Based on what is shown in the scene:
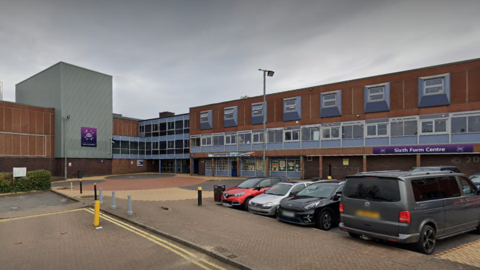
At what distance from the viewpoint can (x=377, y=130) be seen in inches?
963

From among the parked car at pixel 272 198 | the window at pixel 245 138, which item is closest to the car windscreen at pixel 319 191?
the parked car at pixel 272 198

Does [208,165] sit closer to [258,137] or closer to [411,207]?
[258,137]

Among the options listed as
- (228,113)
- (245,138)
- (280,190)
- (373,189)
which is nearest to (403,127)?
(245,138)

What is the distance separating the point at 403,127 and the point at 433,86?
380cm

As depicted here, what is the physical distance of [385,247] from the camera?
6324mm

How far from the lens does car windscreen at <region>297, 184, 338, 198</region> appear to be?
9.41 metres

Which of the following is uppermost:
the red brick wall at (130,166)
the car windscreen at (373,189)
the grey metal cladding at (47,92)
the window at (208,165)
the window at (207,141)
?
the grey metal cladding at (47,92)

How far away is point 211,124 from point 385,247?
105ft

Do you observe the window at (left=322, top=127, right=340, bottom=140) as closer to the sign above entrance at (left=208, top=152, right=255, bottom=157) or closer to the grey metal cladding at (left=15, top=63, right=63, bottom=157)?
the sign above entrance at (left=208, top=152, right=255, bottom=157)

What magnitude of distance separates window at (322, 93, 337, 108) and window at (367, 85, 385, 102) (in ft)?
9.92

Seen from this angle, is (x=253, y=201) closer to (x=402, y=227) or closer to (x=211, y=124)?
(x=402, y=227)

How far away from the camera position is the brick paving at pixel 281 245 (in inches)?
211

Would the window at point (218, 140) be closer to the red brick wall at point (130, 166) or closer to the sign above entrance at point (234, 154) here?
the sign above entrance at point (234, 154)

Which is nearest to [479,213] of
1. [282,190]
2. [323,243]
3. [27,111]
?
[323,243]
